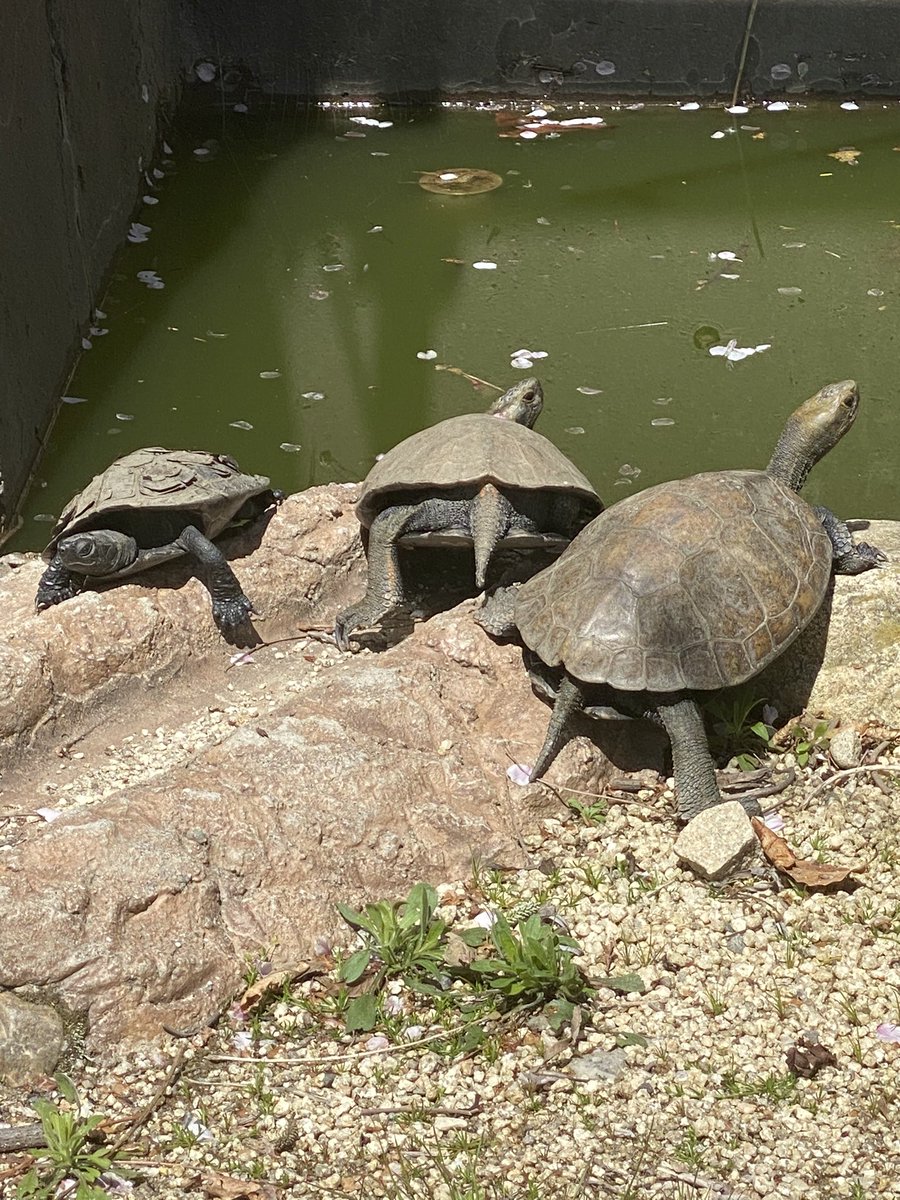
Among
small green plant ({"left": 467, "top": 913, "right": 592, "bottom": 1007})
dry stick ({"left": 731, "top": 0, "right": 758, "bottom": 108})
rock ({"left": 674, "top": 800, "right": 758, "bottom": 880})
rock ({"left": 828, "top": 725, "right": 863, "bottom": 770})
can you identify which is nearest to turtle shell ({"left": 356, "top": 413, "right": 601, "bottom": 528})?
rock ({"left": 828, "top": 725, "right": 863, "bottom": 770})

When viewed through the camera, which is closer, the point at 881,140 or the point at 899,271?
the point at 899,271

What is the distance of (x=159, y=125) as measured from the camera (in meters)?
10.4

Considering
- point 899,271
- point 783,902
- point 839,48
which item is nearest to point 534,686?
point 783,902

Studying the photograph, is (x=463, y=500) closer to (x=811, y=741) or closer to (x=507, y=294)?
(x=811, y=741)

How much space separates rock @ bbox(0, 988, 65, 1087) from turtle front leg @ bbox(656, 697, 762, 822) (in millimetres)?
1881

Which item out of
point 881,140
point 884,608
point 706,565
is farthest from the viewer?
point 881,140

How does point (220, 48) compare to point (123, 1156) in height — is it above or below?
above

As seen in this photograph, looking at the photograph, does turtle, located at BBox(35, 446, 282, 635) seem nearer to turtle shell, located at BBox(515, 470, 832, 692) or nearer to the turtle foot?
the turtle foot

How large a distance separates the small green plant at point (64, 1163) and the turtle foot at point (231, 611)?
2.06 metres

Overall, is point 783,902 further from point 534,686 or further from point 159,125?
point 159,125

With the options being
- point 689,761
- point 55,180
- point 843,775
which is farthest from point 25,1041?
point 55,180

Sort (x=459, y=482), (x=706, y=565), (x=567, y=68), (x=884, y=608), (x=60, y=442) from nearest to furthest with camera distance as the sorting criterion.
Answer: (x=706, y=565) < (x=884, y=608) < (x=459, y=482) < (x=60, y=442) < (x=567, y=68)

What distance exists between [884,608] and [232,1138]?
2.67 meters

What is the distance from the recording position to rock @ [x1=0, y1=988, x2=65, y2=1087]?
9.99 ft
